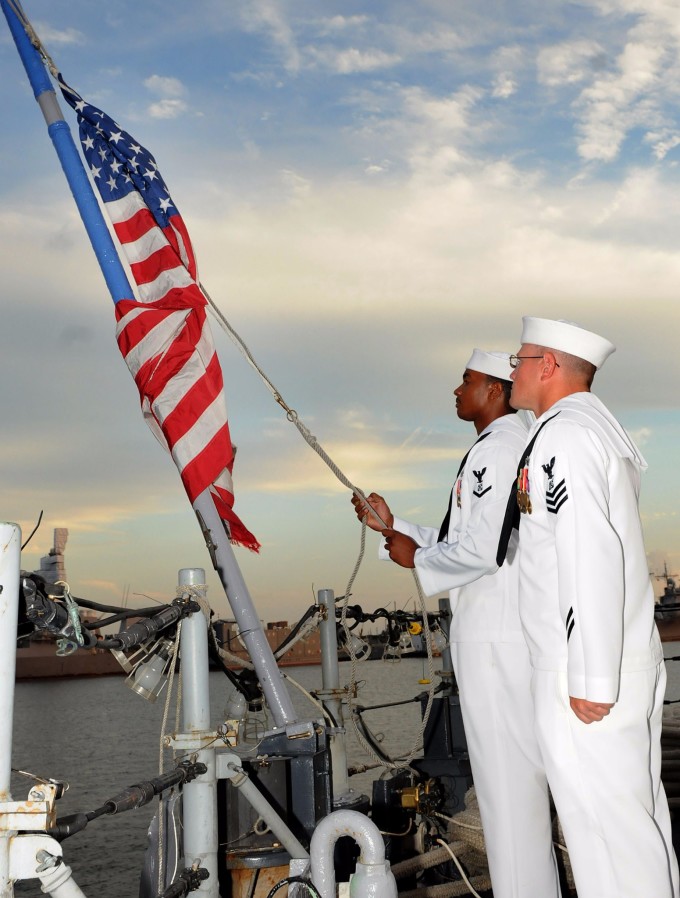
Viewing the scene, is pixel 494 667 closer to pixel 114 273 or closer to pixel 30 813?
pixel 30 813

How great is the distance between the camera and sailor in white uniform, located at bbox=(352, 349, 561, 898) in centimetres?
305

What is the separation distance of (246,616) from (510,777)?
1.78m

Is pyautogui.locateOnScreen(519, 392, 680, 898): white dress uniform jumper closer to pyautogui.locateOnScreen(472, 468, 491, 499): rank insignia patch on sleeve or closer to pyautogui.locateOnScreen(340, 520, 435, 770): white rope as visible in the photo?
pyautogui.locateOnScreen(472, 468, 491, 499): rank insignia patch on sleeve

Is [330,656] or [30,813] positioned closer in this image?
[30,813]

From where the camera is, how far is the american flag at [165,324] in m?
4.98

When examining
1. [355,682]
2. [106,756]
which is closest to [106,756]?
[106,756]

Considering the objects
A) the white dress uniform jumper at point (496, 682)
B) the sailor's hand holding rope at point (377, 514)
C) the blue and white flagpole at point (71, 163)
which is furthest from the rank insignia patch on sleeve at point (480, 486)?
the blue and white flagpole at point (71, 163)

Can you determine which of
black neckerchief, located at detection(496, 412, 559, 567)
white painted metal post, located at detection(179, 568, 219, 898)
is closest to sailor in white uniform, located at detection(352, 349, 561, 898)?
black neckerchief, located at detection(496, 412, 559, 567)

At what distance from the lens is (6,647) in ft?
6.06

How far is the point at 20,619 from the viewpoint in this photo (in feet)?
6.74

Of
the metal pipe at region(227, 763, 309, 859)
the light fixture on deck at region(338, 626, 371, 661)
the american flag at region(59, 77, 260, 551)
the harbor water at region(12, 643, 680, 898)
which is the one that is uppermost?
the american flag at region(59, 77, 260, 551)

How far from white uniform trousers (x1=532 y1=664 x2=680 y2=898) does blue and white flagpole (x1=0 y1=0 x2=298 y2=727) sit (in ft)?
5.89

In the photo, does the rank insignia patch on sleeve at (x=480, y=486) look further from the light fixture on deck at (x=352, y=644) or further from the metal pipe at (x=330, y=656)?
the light fixture on deck at (x=352, y=644)

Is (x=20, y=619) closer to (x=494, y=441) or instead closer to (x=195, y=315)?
(x=494, y=441)
